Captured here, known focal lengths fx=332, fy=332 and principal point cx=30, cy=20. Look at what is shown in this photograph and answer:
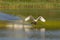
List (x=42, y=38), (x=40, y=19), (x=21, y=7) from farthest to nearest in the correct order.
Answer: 1. (x=21, y=7)
2. (x=40, y=19)
3. (x=42, y=38)

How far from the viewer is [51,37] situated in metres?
18.5

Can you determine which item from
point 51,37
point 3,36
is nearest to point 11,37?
point 3,36

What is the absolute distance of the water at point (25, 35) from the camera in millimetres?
18234

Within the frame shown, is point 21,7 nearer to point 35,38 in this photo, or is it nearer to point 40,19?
point 40,19

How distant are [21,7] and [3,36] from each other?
106 ft

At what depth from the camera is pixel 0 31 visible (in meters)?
21.2

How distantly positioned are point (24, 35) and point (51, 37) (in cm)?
171

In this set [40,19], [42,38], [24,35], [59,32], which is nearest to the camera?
[42,38]

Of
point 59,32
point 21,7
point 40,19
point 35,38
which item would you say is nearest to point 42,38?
point 35,38

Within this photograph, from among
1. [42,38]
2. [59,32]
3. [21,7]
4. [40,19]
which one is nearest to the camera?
[42,38]

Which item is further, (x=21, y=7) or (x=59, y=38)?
(x=21, y=7)

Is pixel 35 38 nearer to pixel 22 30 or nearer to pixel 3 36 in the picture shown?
pixel 3 36

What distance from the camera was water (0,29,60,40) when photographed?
1823cm

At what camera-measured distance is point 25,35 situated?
1927 centimetres
